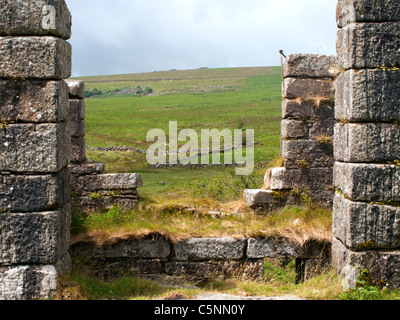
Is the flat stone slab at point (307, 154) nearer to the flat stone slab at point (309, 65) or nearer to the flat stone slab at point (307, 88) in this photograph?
the flat stone slab at point (307, 88)

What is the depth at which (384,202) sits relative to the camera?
6527 mm

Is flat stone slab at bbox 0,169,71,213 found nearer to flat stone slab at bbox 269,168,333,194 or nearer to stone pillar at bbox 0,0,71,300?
stone pillar at bbox 0,0,71,300

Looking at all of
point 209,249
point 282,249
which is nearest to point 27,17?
point 209,249

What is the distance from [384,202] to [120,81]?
366ft

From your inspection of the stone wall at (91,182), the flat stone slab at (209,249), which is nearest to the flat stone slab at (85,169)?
the stone wall at (91,182)

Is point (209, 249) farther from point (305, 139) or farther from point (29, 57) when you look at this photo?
point (29, 57)

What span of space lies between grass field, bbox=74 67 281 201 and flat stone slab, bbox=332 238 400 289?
4119 millimetres

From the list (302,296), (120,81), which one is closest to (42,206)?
(302,296)

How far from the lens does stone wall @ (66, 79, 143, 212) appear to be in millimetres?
8930

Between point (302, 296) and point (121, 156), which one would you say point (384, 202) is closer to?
point (302, 296)

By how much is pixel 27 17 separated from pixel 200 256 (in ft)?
14.6

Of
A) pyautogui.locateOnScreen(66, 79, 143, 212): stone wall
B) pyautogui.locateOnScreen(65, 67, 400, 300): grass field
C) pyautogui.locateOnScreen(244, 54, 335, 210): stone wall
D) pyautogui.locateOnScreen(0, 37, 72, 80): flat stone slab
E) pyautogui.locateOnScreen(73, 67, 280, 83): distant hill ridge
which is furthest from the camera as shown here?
pyautogui.locateOnScreen(73, 67, 280, 83): distant hill ridge

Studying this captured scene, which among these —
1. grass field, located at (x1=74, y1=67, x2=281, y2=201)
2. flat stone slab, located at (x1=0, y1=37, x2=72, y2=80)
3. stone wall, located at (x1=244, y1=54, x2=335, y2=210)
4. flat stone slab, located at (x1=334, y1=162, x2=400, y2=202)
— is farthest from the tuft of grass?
flat stone slab, located at (x1=0, y1=37, x2=72, y2=80)

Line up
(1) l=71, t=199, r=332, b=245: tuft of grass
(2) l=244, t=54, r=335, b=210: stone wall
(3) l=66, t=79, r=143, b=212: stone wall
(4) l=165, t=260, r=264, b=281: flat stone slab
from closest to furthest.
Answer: (1) l=71, t=199, r=332, b=245: tuft of grass → (4) l=165, t=260, r=264, b=281: flat stone slab → (3) l=66, t=79, r=143, b=212: stone wall → (2) l=244, t=54, r=335, b=210: stone wall
